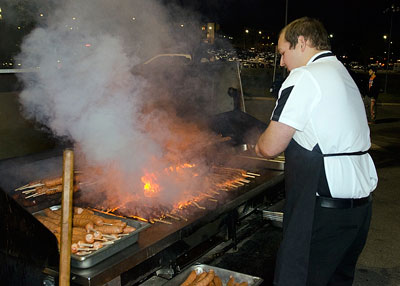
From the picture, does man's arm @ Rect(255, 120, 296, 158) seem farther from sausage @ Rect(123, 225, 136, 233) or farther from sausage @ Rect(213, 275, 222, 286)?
sausage @ Rect(213, 275, 222, 286)

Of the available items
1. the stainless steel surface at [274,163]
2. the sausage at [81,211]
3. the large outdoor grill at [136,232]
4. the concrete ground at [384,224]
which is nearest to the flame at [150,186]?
the large outdoor grill at [136,232]

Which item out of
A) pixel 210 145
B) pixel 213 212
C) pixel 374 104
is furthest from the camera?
pixel 374 104

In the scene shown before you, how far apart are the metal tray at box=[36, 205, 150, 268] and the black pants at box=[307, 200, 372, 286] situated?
1259mm

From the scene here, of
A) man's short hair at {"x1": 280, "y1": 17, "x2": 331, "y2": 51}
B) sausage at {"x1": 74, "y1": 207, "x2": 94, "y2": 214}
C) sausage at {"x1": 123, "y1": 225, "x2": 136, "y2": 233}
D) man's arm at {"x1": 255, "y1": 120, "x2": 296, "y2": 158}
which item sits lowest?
sausage at {"x1": 123, "y1": 225, "x2": 136, "y2": 233}

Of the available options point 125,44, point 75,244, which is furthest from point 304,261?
point 125,44

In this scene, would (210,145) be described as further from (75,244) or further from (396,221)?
(396,221)

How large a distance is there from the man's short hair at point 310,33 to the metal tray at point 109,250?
177cm

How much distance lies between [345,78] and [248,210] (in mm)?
2249

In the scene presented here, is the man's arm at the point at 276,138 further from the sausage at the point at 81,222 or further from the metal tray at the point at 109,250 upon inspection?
the sausage at the point at 81,222

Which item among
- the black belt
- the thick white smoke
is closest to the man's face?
the black belt

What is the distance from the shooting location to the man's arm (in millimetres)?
2601

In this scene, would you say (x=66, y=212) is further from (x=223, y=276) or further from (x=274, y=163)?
(x=274, y=163)

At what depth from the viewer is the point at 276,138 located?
265cm

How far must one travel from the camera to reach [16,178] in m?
3.79
